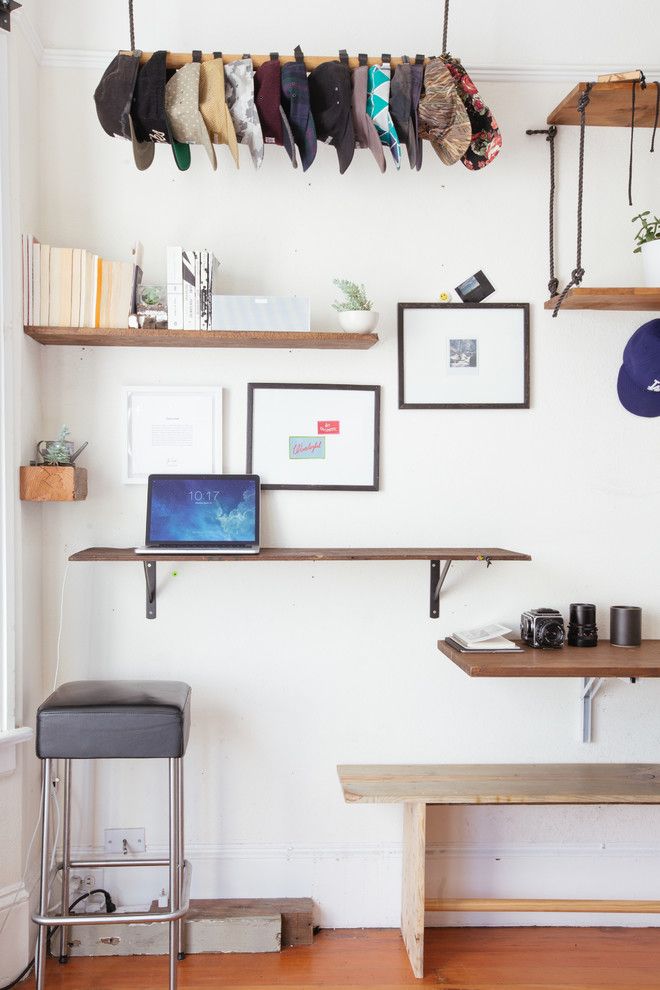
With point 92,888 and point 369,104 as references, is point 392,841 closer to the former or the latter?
point 92,888

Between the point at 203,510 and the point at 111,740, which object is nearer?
the point at 111,740

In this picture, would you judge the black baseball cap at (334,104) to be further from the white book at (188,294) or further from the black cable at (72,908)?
the black cable at (72,908)

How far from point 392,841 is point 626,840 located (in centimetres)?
78

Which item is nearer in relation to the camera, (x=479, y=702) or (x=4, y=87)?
(x=4, y=87)

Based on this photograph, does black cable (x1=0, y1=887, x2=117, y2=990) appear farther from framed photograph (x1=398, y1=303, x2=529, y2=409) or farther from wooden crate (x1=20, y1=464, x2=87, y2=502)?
framed photograph (x1=398, y1=303, x2=529, y2=409)

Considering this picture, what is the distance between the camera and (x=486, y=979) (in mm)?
2201

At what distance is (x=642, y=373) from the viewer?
7.95 ft

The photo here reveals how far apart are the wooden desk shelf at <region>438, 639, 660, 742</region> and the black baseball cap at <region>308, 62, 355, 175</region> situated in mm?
1435

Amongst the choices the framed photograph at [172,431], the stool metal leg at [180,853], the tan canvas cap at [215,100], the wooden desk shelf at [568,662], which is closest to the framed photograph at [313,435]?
the framed photograph at [172,431]

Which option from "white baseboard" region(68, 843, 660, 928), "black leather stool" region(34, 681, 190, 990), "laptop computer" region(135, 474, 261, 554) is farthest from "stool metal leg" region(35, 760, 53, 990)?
"laptop computer" region(135, 474, 261, 554)

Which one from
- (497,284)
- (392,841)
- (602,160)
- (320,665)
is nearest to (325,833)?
(392,841)

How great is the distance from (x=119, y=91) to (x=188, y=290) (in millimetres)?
555

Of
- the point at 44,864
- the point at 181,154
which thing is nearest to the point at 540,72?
the point at 181,154

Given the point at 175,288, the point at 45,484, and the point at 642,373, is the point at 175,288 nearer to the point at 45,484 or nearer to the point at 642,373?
the point at 45,484
